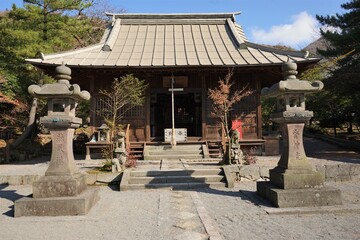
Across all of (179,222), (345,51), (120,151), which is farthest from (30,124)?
(345,51)

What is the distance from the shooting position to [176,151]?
12203 mm

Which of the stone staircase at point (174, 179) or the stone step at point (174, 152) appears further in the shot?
the stone step at point (174, 152)

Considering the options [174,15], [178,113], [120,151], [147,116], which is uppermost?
[174,15]

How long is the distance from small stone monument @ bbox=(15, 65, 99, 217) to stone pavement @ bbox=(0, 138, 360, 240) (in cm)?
22

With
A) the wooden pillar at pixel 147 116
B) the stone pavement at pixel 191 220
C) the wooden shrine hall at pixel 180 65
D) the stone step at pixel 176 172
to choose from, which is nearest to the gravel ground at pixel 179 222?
the stone pavement at pixel 191 220

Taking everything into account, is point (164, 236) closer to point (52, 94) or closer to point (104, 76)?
point (52, 94)

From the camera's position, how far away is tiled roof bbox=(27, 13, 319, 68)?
12242 millimetres

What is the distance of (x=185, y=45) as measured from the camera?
14.4m

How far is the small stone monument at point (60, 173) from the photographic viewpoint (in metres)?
5.57

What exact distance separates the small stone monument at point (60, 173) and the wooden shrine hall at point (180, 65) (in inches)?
235

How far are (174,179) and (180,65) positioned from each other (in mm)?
5460

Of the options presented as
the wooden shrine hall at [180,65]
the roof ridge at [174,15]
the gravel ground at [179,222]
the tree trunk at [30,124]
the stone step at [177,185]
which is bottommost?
the gravel ground at [179,222]

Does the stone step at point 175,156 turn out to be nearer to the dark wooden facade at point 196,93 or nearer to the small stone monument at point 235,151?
the dark wooden facade at point 196,93

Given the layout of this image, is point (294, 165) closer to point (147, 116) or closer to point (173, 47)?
point (147, 116)
